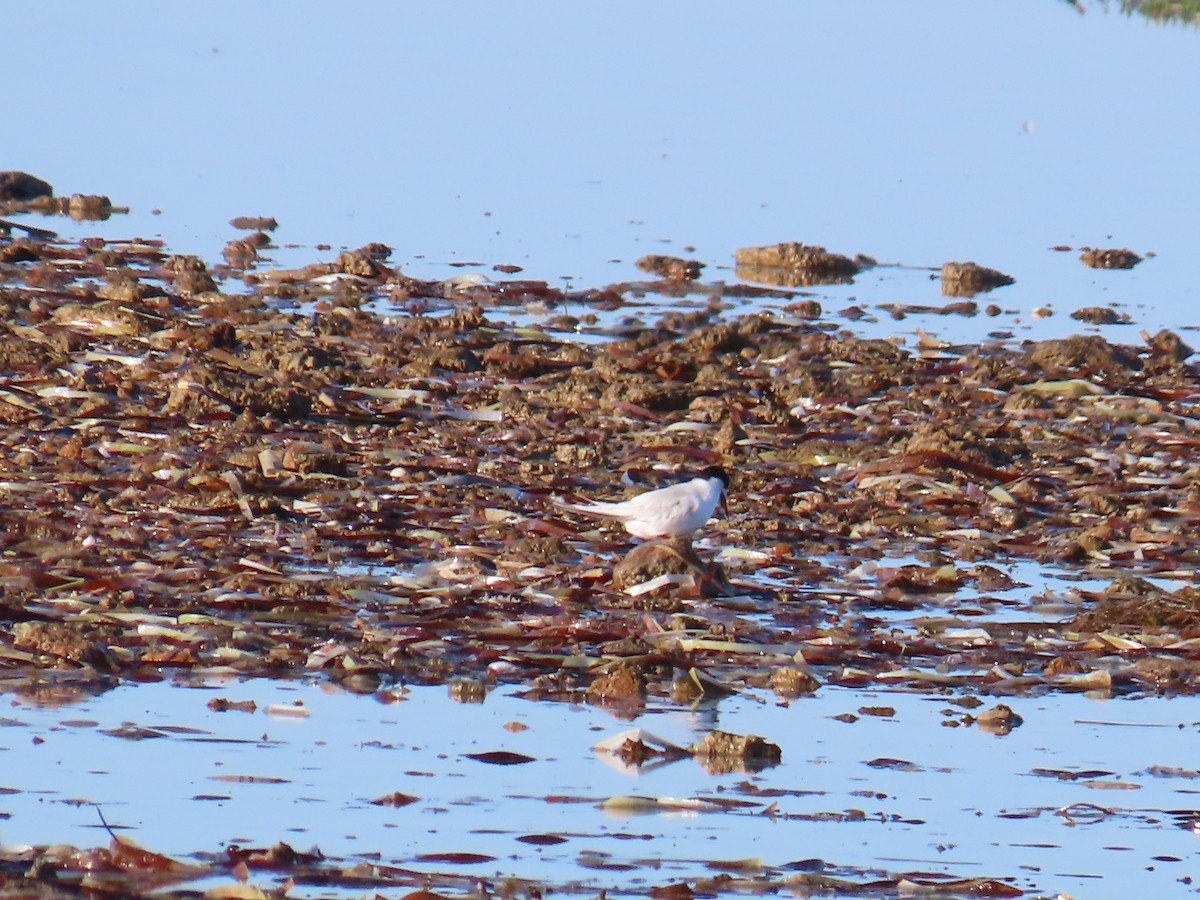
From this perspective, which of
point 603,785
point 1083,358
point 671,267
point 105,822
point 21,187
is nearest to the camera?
point 105,822

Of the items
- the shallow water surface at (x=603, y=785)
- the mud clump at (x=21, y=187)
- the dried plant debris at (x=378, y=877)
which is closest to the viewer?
the dried plant debris at (x=378, y=877)

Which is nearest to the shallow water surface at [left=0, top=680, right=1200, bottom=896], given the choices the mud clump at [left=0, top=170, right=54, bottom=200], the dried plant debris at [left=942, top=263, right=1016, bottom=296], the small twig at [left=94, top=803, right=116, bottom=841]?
the small twig at [left=94, top=803, right=116, bottom=841]

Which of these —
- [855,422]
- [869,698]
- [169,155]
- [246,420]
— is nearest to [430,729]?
[869,698]

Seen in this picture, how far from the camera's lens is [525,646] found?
22.0ft

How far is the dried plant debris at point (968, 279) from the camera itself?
13.4m

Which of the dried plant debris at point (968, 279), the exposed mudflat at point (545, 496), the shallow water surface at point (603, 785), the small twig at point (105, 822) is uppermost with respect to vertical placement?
the dried plant debris at point (968, 279)

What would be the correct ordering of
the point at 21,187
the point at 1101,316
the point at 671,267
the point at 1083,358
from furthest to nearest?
1. the point at 21,187
2. the point at 671,267
3. the point at 1101,316
4. the point at 1083,358

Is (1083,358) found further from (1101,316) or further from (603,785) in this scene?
(603,785)

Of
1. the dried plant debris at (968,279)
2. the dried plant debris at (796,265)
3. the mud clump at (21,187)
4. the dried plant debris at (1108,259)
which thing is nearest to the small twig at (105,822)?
the dried plant debris at (796,265)

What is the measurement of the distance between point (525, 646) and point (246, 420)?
264 centimetres

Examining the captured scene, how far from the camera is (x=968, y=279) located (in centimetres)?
1345

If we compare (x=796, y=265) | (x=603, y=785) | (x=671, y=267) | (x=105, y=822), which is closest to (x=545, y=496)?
(x=603, y=785)

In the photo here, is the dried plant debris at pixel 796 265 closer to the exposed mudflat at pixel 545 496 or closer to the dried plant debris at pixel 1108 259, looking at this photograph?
the exposed mudflat at pixel 545 496

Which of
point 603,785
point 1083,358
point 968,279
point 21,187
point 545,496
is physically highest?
point 21,187
